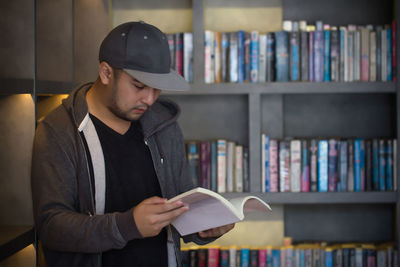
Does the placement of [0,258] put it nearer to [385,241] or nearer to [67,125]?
[67,125]

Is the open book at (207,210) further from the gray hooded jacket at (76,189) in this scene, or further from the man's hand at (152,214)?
the gray hooded jacket at (76,189)

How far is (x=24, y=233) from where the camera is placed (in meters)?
1.76

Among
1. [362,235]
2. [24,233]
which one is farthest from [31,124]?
[362,235]

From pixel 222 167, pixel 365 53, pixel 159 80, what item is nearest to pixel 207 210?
pixel 159 80

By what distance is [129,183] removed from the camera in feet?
5.22

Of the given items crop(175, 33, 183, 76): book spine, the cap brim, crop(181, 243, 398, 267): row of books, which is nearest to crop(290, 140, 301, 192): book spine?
crop(181, 243, 398, 267): row of books

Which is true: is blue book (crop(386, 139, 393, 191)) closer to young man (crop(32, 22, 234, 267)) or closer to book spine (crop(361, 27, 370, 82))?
book spine (crop(361, 27, 370, 82))

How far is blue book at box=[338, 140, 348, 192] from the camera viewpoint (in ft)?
9.07

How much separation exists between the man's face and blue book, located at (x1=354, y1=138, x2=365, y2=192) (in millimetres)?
1518

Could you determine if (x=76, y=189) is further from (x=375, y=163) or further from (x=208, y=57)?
(x=375, y=163)

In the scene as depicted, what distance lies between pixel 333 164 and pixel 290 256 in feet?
1.70

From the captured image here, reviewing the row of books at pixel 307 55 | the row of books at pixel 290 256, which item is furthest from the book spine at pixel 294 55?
the row of books at pixel 290 256

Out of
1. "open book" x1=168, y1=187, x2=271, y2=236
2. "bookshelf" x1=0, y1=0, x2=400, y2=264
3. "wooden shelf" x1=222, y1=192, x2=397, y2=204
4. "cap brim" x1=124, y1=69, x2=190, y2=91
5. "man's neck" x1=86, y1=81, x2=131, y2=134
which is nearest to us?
"open book" x1=168, y1=187, x2=271, y2=236

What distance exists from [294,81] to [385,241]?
1.03 meters
